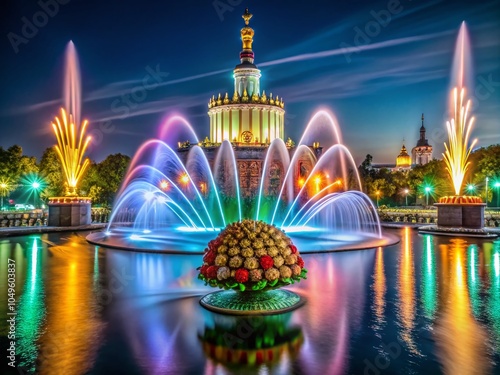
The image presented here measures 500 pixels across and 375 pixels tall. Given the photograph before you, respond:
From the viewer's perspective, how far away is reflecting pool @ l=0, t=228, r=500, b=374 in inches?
277

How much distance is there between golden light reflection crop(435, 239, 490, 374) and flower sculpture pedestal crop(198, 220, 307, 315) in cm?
339

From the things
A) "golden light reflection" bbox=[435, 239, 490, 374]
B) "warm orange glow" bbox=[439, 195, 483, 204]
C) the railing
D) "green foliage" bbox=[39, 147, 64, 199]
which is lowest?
"golden light reflection" bbox=[435, 239, 490, 374]

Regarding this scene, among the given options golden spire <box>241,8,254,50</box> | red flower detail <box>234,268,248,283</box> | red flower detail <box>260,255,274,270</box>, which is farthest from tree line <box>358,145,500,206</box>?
red flower detail <box>234,268,248,283</box>

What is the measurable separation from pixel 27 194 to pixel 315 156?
59504 mm

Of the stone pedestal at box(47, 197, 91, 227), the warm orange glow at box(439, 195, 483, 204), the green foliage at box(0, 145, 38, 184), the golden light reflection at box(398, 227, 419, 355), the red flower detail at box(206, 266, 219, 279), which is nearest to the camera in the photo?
the golden light reflection at box(398, 227, 419, 355)

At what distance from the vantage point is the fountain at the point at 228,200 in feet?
98.4

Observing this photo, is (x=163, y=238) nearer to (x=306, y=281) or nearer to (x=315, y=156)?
(x=306, y=281)

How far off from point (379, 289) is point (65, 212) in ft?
96.4

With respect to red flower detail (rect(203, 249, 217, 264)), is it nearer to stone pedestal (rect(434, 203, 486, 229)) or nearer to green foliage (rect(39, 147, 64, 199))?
stone pedestal (rect(434, 203, 486, 229))

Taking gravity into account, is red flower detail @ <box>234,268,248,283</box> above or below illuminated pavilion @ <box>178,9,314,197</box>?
below

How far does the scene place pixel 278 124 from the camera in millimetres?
85312

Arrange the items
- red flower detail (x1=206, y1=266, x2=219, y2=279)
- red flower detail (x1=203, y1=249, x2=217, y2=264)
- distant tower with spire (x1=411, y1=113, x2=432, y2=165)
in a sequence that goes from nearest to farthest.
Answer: red flower detail (x1=206, y1=266, x2=219, y2=279) → red flower detail (x1=203, y1=249, x2=217, y2=264) → distant tower with spire (x1=411, y1=113, x2=432, y2=165)

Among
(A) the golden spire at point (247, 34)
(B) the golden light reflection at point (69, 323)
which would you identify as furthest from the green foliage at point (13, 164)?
(B) the golden light reflection at point (69, 323)

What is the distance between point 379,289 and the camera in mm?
12438
